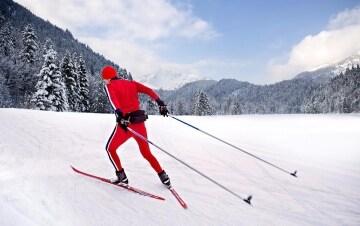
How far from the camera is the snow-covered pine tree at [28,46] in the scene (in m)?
48.9

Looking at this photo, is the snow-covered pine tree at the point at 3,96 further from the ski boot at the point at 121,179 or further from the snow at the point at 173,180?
the ski boot at the point at 121,179

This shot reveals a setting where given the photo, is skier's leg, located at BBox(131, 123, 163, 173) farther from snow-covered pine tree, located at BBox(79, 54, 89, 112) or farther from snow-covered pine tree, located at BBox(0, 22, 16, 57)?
snow-covered pine tree, located at BBox(0, 22, 16, 57)

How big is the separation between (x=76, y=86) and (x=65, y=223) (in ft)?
143

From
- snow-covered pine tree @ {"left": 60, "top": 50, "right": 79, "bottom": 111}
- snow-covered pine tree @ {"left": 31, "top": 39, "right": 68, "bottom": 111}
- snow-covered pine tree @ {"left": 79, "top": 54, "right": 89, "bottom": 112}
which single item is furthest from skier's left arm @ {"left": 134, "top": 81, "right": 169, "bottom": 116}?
snow-covered pine tree @ {"left": 79, "top": 54, "right": 89, "bottom": 112}

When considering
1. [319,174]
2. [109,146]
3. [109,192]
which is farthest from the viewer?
[319,174]

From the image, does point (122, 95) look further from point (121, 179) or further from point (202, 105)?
point (202, 105)

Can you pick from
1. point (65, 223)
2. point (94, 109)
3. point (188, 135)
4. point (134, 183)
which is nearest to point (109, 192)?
point (134, 183)

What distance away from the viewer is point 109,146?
5.32 m

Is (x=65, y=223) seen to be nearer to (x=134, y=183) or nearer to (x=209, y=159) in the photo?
(x=134, y=183)

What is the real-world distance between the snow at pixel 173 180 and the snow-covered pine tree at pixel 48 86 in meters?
24.8

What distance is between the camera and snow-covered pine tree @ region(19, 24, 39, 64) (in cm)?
4891

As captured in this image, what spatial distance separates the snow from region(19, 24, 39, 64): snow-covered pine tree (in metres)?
43.3

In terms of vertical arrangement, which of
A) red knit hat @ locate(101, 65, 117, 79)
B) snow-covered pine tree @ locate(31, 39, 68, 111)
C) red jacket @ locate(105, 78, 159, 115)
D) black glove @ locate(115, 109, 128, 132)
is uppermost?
snow-covered pine tree @ locate(31, 39, 68, 111)

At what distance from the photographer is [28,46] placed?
49625 mm
